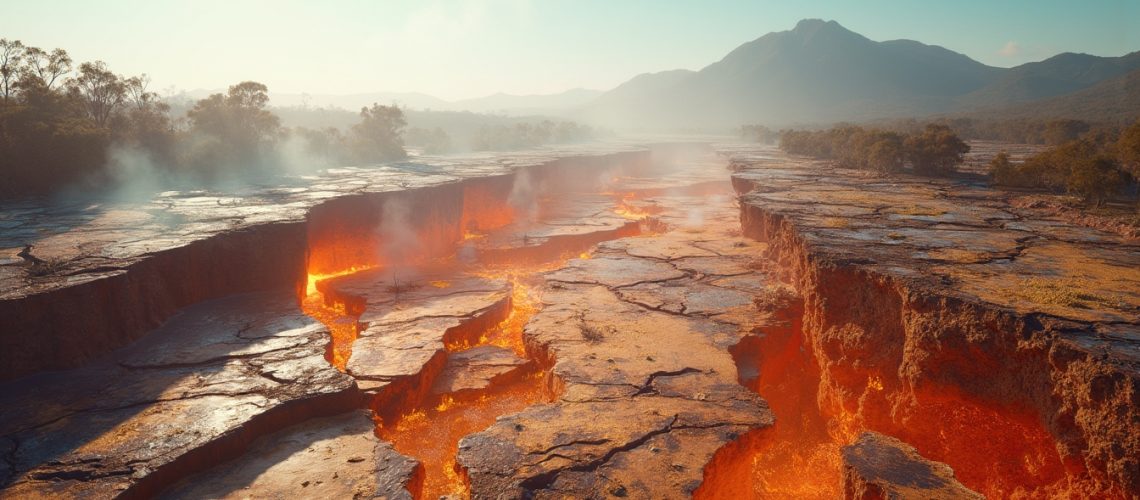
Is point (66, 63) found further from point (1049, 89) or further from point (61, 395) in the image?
point (1049, 89)

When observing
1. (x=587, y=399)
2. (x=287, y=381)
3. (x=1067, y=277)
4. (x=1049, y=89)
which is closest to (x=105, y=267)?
(x=287, y=381)

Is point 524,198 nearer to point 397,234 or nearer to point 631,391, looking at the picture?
point 397,234

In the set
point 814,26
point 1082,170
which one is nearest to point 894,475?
point 1082,170

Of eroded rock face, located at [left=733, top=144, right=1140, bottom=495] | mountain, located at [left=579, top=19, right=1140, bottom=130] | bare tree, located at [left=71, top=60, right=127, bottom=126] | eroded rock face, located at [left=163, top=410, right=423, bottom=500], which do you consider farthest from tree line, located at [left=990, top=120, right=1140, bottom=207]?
mountain, located at [left=579, top=19, right=1140, bottom=130]

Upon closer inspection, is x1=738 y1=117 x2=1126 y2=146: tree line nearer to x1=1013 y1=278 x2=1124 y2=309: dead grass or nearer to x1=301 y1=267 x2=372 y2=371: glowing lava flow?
x1=1013 y1=278 x2=1124 y2=309: dead grass

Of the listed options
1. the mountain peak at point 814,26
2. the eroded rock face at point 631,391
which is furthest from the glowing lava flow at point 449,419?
the mountain peak at point 814,26

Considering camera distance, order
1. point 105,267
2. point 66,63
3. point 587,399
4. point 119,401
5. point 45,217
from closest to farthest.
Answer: point 119,401 < point 587,399 < point 105,267 < point 45,217 < point 66,63
